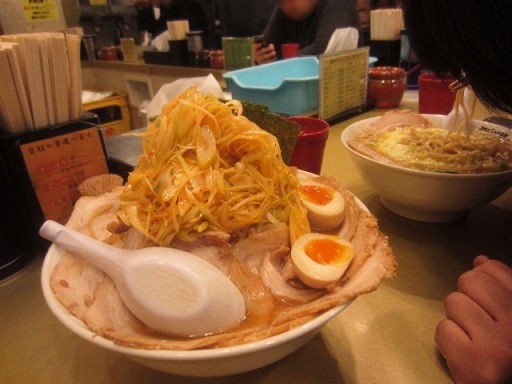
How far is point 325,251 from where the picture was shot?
0.77 m

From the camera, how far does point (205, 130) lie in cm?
85

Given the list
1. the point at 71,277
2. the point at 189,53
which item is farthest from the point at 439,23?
the point at 189,53

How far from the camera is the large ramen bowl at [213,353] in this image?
542 mm

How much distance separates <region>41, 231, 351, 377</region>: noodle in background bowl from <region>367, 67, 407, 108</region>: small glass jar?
2.01m

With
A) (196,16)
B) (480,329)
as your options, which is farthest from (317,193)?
(196,16)

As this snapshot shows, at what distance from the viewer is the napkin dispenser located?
40.3 inches

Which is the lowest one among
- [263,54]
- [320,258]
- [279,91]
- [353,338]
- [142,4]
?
[353,338]

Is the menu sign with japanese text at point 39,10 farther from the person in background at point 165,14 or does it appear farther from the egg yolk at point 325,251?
the person in background at point 165,14

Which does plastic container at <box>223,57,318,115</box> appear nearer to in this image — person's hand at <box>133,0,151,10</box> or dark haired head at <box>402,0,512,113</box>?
dark haired head at <box>402,0,512,113</box>

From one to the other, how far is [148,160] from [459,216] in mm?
985

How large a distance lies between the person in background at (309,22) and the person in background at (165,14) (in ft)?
6.54

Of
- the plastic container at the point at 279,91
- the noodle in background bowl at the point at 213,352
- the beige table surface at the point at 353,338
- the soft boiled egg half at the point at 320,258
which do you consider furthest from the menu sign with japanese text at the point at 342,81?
the noodle in background bowl at the point at 213,352

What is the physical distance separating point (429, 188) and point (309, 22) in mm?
3334

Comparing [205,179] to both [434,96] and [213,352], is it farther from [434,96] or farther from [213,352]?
[434,96]
